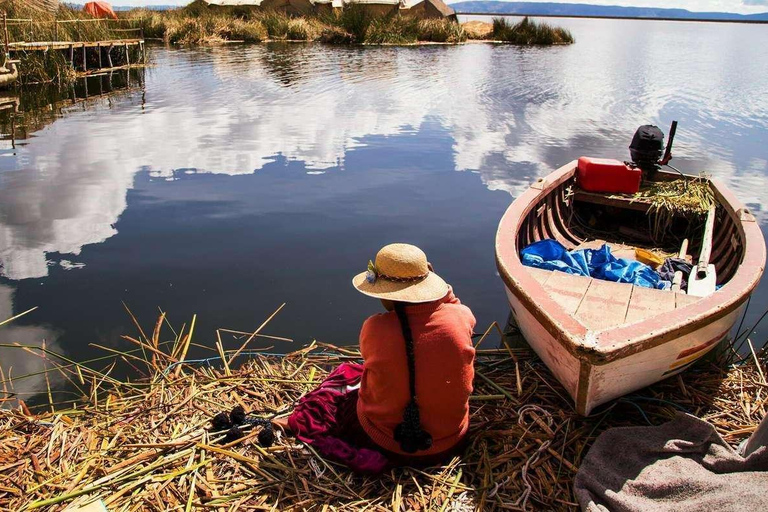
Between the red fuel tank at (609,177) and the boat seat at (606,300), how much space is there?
3.36 meters

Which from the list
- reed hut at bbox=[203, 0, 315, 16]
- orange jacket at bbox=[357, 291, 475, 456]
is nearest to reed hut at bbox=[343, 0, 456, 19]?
reed hut at bbox=[203, 0, 315, 16]

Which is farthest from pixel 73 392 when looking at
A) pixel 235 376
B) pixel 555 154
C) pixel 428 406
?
pixel 555 154

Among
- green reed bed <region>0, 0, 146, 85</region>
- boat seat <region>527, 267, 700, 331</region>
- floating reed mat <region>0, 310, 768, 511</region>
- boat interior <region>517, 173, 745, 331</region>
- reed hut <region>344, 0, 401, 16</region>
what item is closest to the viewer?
floating reed mat <region>0, 310, 768, 511</region>

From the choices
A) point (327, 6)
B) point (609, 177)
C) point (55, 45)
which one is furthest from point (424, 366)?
→ point (327, 6)

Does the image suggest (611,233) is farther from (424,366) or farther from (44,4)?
(44,4)

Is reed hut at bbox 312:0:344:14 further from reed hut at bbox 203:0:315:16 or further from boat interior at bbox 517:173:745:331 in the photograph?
boat interior at bbox 517:173:745:331

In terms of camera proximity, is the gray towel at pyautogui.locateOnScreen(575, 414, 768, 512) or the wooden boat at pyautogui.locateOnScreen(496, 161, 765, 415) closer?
the gray towel at pyautogui.locateOnScreen(575, 414, 768, 512)

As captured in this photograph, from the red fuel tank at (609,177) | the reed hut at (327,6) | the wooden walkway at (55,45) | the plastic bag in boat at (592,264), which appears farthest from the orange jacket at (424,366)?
the reed hut at (327,6)

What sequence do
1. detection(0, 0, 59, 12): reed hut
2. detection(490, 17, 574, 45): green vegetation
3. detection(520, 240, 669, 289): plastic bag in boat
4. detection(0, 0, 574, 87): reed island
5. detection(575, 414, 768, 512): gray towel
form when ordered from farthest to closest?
detection(490, 17, 574, 45): green vegetation < detection(0, 0, 574, 87): reed island < detection(0, 0, 59, 12): reed hut < detection(520, 240, 669, 289): plastic bag in boat < detection(575, 414, 768, 512): gray towel

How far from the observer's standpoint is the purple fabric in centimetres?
369

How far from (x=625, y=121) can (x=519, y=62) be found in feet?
53.4

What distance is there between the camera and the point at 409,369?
3.40m

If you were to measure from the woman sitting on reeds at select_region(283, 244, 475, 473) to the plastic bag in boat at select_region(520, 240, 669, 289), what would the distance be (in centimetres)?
259

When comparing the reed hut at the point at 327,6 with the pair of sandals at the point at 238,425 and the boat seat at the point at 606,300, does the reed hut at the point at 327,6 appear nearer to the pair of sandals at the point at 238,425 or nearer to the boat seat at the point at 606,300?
the boat seat at the point at 606,300
